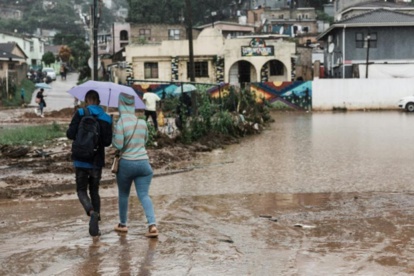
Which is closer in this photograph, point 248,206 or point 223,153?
point 248,206

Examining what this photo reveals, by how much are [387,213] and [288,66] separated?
42.8 meters

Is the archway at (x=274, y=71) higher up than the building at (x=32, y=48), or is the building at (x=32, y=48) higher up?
the building at (x=32, y=48)

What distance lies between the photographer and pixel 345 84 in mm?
41781

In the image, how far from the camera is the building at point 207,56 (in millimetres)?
51000

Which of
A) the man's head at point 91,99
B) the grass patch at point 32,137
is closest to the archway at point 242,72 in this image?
the grass patch at point 32,137

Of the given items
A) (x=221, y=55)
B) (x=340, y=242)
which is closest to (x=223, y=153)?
(x=340, y=242)

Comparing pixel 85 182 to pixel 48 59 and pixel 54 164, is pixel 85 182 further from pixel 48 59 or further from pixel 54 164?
pixel 48 59

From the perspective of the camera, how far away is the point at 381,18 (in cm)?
4834

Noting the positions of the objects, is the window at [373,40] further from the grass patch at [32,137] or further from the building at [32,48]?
the building at [32,48]

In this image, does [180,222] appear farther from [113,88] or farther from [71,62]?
[71,62]

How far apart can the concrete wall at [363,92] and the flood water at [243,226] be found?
88.0ft

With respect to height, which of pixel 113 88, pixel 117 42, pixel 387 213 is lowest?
pixel 387 213

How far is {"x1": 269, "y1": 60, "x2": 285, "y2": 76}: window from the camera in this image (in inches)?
2073

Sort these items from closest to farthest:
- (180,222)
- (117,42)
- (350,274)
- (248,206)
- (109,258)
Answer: (350,274) < (109,258) < (180,222) < (248,206) < (117,42)
